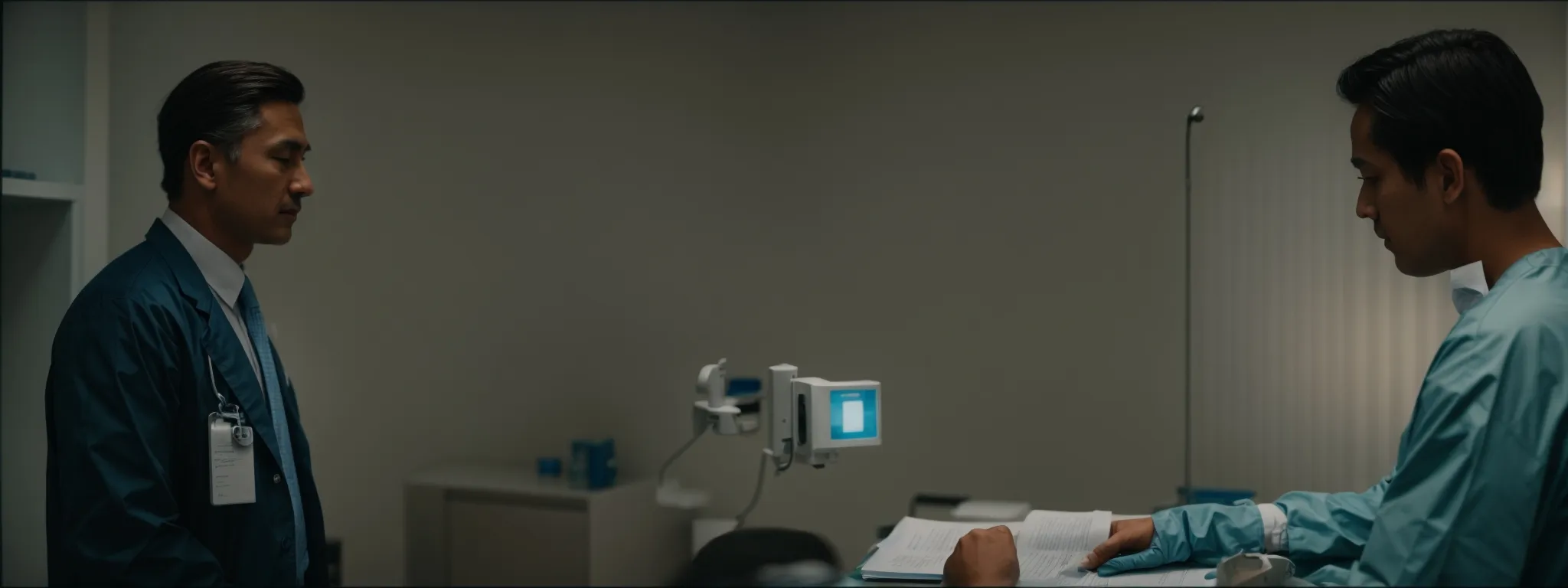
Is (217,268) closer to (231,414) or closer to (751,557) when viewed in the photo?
(231,414)

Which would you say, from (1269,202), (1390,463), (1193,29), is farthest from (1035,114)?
(1390,463)

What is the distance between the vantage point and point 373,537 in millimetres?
3834

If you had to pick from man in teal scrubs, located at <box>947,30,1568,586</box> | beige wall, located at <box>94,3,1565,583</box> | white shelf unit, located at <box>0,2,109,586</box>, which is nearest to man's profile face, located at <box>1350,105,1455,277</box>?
man in teal scrubs, located at <box>947,30,1568,586</box>

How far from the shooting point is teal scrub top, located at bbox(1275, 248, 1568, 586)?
→ 104cm

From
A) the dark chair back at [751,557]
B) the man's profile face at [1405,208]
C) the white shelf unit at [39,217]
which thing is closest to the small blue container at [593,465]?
the white shelf unit at [39,217]

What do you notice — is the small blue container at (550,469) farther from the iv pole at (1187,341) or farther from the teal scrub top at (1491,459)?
the teal scrub top at (1491,459)

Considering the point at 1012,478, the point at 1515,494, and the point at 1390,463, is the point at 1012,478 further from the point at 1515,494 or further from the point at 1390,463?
the point at 1515,494

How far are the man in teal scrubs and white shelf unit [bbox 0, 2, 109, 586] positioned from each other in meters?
2.75

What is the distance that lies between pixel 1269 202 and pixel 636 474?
240cm

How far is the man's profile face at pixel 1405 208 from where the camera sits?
119 centimetres

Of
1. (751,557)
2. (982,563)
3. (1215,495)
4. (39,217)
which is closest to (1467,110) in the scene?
(982,563)

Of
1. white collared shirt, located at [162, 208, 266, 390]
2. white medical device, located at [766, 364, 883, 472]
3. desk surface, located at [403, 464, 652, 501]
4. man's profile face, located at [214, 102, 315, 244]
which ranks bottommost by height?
desk surface, located at [403, 464, 652, 501]

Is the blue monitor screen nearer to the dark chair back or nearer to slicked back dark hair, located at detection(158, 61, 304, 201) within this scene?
the dark chair back

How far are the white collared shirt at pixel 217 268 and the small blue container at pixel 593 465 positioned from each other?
1877 millimetres
